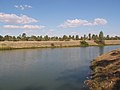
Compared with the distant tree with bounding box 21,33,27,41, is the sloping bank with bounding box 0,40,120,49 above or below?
below

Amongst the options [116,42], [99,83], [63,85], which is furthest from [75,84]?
[116,42]

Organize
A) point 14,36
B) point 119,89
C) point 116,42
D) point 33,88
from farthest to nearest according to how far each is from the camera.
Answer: point 116,42, point 14,36, point 33,88, point 119,89

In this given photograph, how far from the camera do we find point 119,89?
805 inches

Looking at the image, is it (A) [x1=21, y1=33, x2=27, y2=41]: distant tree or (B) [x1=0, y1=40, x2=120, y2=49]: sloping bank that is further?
(A) [x1=21, y1=33, x2=27, y2=41]: distant tree

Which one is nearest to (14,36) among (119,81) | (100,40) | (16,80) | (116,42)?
(100,40)

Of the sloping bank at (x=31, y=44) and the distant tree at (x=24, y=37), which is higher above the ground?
the distant tree at (x=24, y=37)

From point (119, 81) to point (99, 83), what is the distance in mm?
2648

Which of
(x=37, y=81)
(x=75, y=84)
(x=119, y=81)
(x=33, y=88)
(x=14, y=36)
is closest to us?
(x=119, y=81)

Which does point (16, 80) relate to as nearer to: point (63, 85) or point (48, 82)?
point (48, 82)

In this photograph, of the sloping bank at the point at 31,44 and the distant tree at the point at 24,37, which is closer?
the sloping bank at the point at 31,44

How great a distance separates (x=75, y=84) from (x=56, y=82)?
273 centimetres

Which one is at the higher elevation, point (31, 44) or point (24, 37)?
point (24, 37)

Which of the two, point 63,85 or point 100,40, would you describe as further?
point 100,40

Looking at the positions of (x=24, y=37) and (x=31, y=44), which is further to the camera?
(x=24, y=37)
